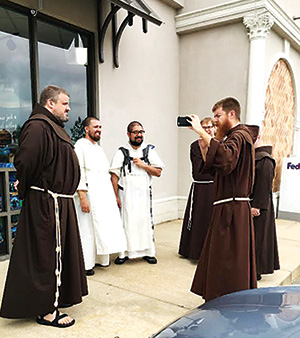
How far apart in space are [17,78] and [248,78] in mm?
4244

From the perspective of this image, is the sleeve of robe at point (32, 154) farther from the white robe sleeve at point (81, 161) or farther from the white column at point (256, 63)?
the white column at point (256, 63)

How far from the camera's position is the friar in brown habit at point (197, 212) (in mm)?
4359

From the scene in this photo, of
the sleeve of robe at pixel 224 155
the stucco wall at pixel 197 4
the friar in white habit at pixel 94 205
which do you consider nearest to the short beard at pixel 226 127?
the sleeve of robe at pixel 224 155

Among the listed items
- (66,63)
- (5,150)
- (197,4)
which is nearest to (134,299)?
(5,150)

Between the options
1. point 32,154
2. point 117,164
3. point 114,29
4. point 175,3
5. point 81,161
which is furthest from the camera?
point 175,3

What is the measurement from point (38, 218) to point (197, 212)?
7.79ft

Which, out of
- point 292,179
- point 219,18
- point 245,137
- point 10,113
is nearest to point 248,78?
point 219,18

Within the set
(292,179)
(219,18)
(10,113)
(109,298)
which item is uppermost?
(219,18)

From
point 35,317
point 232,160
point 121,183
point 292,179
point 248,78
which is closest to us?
point 232,160

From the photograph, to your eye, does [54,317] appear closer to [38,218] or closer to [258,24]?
[38,218]

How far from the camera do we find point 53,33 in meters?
4.75

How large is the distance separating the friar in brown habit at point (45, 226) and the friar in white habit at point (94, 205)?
3.32ft

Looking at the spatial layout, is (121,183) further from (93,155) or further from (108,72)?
(108,72)

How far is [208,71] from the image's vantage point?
22.1 feet
